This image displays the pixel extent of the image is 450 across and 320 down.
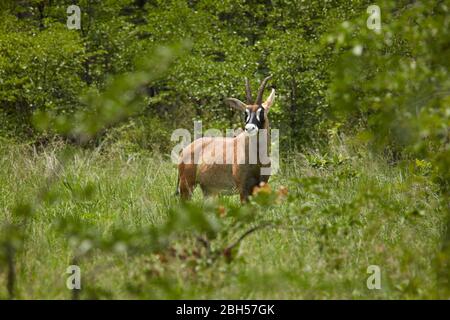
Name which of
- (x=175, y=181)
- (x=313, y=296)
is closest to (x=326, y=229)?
(x=313, y=296)

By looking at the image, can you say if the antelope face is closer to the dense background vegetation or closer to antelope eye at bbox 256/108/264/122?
antelope eye at bbox 256/108/264/122

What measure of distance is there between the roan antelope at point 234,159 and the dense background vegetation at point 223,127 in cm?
31

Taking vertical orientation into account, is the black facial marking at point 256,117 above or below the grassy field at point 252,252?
above

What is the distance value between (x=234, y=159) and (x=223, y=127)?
5.02m

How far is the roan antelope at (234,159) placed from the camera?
8.56 meters

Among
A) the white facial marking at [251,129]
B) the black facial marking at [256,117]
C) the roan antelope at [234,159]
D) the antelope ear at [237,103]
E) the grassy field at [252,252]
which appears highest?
the antelope ear at [237,103]

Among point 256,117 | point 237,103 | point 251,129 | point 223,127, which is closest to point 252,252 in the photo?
point 251,129

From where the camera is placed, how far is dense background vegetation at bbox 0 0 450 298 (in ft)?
14.4

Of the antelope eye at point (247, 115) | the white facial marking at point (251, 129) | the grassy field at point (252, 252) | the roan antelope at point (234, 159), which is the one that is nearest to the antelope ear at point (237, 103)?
the roan antelope at point (234, 159)

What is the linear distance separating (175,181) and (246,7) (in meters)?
6.61

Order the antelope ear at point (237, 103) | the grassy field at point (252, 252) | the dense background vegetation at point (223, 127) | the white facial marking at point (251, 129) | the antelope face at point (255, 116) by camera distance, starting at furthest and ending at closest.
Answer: the antelope ear at point (237, 103) → the antelope face at point (255, 116) → the white facial marking at point (251, 129) → the grassy field at point (252, 252) → the dense background vegetation at point (223, 127)

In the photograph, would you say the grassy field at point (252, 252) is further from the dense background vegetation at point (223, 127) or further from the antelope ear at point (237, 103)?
the antelope ear at point (237, 103)

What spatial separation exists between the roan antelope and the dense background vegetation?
1.01 ft

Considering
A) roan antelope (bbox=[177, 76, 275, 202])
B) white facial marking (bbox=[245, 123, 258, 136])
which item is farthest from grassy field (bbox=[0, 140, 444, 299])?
white facial marking (bbox=[245, 123, 258, 136])
